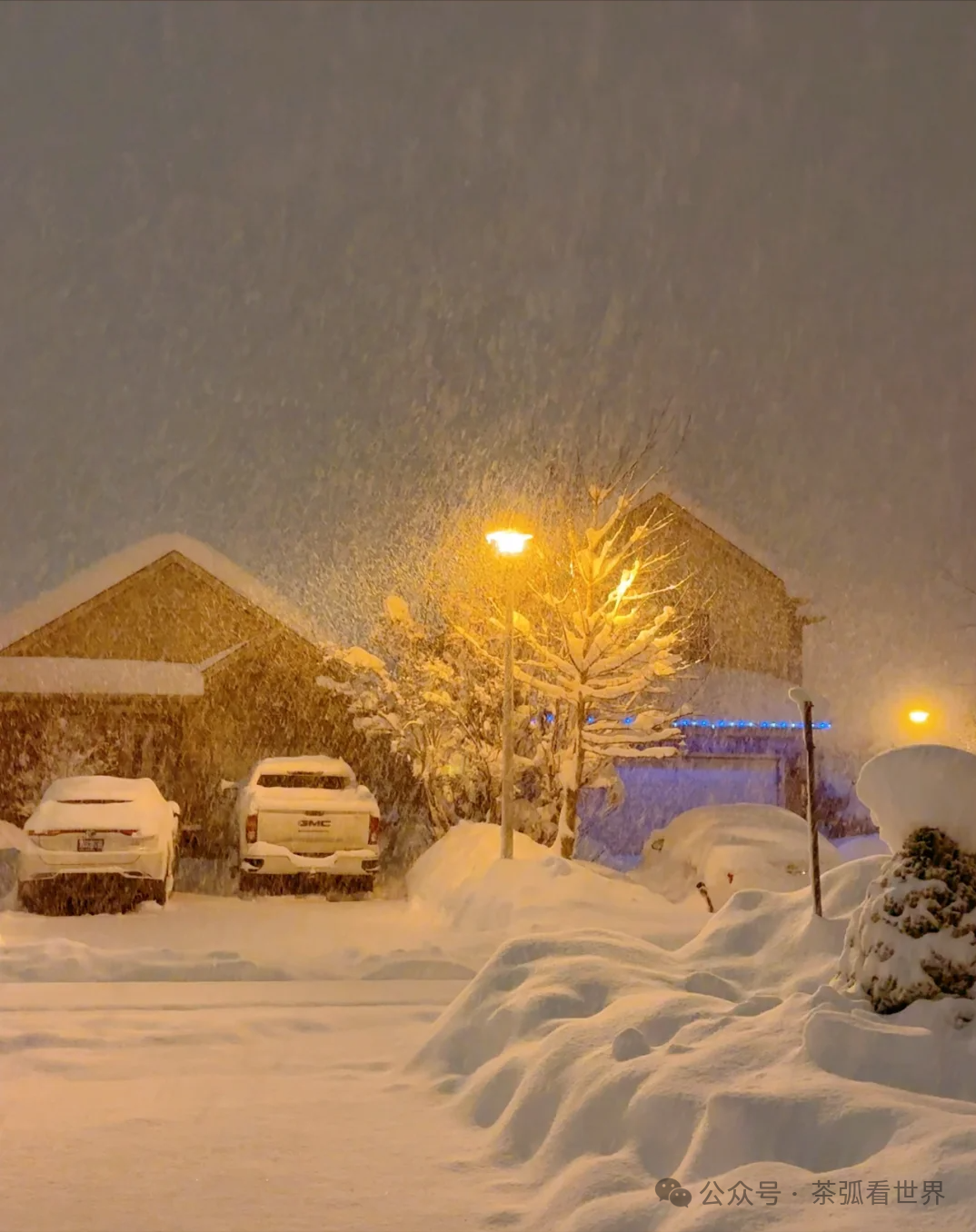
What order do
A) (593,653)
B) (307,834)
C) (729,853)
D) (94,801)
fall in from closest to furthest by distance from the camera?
(729,853) < (94,801) < (307,834) < (593,653)

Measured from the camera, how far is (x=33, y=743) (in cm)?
2388

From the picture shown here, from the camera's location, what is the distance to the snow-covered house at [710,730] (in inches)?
1026

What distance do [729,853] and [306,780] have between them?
240 inches

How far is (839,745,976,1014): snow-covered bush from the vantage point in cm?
530

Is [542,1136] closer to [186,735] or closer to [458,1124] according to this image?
[458,1124]

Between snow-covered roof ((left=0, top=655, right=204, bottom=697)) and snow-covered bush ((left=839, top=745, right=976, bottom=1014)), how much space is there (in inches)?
748

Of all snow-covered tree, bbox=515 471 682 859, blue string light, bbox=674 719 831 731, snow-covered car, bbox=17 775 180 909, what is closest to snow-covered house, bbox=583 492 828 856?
blue string light, bbox=674 719 831 731

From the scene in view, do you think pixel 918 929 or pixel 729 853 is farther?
pixel 729 853

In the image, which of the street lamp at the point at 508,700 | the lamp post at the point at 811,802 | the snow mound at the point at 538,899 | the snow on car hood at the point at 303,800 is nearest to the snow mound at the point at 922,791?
the lamp post at the point at 811,802

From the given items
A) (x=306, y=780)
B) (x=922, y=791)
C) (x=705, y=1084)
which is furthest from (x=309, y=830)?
(x=705, y=1084)

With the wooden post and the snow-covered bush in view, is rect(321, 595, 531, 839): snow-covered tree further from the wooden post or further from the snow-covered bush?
the snow-covered bush

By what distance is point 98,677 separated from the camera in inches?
939

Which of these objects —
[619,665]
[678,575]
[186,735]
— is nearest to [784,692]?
[678,575]

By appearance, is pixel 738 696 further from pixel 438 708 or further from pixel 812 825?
pixel 812 825
